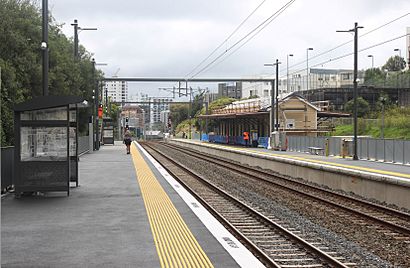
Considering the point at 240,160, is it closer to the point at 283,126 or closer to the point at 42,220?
the point at 283,126

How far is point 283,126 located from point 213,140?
92.3 feet

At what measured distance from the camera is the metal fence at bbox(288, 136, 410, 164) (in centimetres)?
2830

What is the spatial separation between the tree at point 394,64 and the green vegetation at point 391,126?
6105cm

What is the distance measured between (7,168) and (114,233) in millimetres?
6217

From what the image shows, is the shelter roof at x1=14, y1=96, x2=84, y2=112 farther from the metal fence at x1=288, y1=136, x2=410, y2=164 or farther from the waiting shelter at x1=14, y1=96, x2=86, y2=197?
the metal fence at x1=288, y1=136, x2=410, y2=164

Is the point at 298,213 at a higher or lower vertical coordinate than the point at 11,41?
lower

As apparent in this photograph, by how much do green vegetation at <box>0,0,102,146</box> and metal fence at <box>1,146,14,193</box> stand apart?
8.36 metres

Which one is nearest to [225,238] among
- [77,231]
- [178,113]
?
[77,231]

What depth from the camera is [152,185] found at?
1745cm

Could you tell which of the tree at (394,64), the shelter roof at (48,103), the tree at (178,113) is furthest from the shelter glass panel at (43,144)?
the tree at (178,113)

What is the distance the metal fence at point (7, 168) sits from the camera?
13739mm

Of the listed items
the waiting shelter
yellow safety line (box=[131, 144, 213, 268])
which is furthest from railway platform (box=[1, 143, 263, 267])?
the waiting shelter

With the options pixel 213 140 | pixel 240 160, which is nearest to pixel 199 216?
pixel 240 160

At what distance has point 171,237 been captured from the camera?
344 inches
